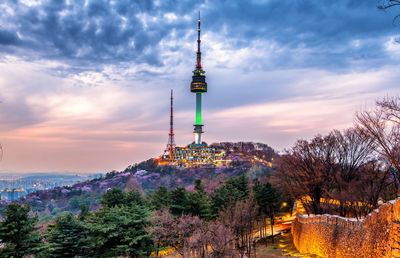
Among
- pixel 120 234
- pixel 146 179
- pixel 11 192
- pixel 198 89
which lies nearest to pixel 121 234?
pixel 120 234

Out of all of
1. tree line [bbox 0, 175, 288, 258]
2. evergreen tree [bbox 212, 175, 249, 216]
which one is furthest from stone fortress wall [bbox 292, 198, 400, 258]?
evergreen tree [bbox 212, 175, 249, 216]

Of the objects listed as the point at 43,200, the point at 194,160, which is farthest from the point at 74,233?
the point at 194,160

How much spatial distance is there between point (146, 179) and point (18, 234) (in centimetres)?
8407

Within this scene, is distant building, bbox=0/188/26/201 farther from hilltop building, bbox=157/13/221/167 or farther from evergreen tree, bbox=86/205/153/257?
hilltop building, bbox=157/13/221/167

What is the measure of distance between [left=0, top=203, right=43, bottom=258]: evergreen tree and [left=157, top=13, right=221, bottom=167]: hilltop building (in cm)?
10166

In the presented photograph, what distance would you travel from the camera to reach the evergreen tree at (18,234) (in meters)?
19.5

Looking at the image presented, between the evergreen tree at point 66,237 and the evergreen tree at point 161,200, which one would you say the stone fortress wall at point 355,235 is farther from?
the evergreen tree at point 161,200

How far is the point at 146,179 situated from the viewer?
339ft

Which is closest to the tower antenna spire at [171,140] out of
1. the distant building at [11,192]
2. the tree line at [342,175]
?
the distant building at [11,192]

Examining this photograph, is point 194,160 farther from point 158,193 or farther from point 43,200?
point 158,193

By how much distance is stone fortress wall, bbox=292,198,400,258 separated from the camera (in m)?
9.98

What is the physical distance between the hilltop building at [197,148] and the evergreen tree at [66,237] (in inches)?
3854

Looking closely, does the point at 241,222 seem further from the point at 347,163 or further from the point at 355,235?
the point at 355,235

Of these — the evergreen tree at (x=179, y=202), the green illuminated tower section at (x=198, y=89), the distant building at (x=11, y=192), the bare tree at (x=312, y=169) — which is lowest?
the distant building at (x=11, y=192)
